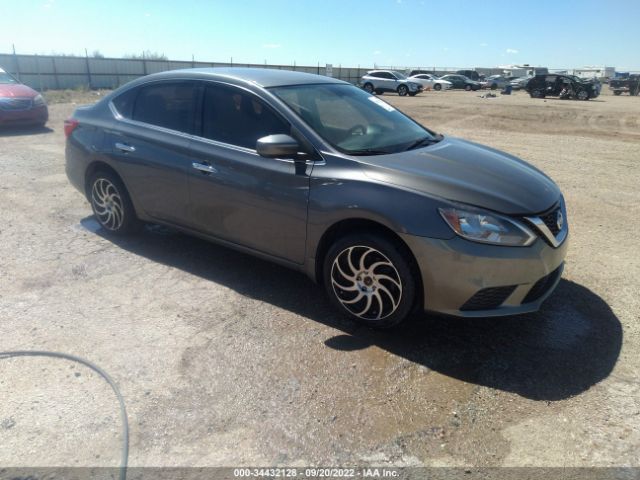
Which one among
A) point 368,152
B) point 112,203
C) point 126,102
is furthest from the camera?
point 112,203

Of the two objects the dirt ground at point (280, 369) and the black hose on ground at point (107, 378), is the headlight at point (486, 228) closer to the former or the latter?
the dirt ground at point (280, 369)

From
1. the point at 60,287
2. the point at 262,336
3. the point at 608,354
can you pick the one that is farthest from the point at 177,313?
the point at 608,354

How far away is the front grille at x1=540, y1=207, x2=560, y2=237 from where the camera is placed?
11.0 feet

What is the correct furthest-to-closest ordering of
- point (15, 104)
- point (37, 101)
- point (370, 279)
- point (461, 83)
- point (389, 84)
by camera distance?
point (461, 83), point (389, 84), point (37, 101), point (15, 104), point (370, 279)

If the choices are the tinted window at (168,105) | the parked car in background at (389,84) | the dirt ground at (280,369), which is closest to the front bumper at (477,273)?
the dirt ground at (280,369)

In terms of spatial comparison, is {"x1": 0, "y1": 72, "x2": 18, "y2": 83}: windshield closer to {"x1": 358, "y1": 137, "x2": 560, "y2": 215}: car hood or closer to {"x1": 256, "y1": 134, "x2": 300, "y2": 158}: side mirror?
{"x1": 256, "y1": 134, "x2": 300, "y2": 158}: side mirror

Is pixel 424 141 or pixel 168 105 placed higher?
pixel 168 105

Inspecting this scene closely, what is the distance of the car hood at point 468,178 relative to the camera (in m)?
3.22

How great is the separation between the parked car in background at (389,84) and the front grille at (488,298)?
1325 inches

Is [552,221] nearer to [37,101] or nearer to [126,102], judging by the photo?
[126,102]

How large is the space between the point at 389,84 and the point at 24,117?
27.5 metres

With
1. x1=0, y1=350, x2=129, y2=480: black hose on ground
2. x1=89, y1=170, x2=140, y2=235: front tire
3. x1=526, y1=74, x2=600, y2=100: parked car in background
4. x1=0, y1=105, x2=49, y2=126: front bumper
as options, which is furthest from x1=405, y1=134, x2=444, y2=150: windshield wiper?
x1=526, y1=74, x2=600, y2=100: parked car in background

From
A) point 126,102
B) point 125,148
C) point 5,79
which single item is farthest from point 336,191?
point 5,79

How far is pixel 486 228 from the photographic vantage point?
122 inches
